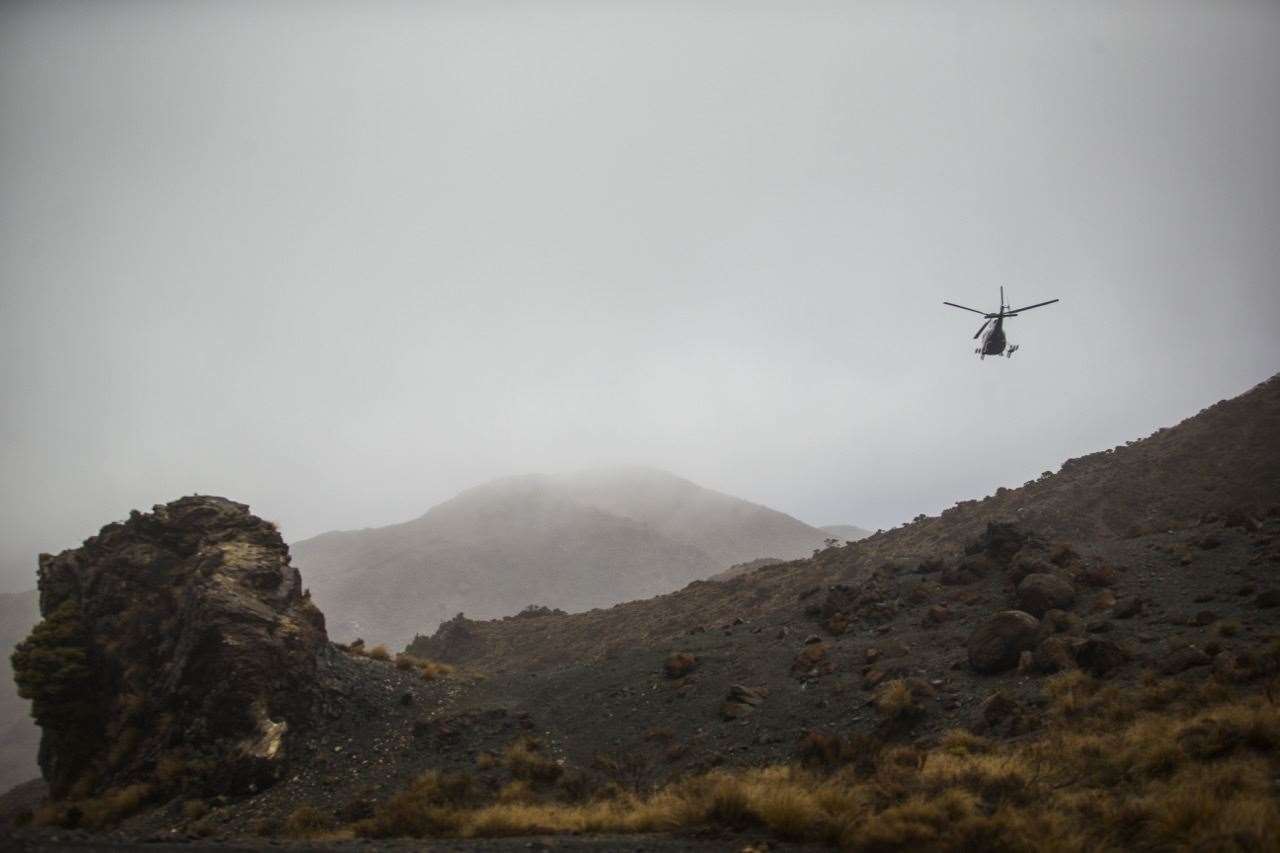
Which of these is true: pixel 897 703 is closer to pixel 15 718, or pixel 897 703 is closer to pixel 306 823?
pixel 306 823

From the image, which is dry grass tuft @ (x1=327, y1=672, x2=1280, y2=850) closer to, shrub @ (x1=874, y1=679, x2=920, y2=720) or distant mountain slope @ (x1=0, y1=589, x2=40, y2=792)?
shrub @ (x1=874, y1=679, x2=920, y2=720)

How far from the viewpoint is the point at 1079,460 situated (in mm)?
33000

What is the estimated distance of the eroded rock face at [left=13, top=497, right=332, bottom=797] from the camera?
42.5 ft

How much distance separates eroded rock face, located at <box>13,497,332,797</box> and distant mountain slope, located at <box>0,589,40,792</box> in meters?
24.1

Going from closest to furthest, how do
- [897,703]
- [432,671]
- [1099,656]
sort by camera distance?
1. [1099,656]
2. [897,703]
3. [432,671]

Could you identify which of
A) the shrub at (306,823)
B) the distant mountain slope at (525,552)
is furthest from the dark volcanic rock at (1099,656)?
the distant mountain slope at (525,552)

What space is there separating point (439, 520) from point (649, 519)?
42880 mm

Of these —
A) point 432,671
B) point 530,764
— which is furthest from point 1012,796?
point 432,671

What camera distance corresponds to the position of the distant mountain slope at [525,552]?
80562 millimetres

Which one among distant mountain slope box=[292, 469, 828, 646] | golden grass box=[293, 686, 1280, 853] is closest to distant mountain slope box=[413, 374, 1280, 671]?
golden grass box=[293, 686, 1280, 853]

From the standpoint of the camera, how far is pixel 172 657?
47.9 ft

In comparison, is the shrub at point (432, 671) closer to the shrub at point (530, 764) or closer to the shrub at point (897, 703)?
the shrub at point (530, 764)

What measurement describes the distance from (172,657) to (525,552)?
82.9 m

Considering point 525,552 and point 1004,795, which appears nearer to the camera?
point 1004,795
